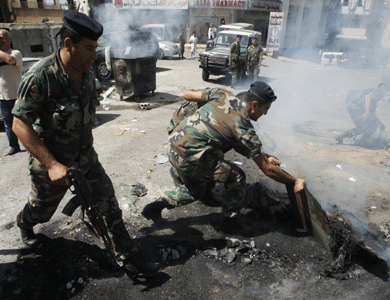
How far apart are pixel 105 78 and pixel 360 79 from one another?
34.3 ft

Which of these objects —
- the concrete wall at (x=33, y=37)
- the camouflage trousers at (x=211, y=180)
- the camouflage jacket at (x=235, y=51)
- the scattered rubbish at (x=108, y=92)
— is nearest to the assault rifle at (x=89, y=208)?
the camouflage trousers at (x=211, y=180)

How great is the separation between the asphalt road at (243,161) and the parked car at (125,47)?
1.14 m

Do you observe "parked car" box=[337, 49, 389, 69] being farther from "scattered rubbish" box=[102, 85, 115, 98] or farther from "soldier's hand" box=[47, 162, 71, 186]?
"soldier's hand" box=[47, 162, 71, 186]

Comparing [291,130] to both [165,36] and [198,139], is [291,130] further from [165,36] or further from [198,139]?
[165,36]

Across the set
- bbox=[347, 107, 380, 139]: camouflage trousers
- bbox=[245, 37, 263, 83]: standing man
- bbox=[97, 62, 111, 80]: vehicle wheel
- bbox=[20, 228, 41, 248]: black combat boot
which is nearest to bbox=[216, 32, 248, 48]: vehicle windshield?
bbox=[245, 37, 263, 83]: standing man

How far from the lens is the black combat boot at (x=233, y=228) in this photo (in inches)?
106

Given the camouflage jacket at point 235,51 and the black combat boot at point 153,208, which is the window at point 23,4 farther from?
the black combat boot at point 153,208

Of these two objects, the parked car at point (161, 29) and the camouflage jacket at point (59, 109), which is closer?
the camouflage jacket at point (59, 109)

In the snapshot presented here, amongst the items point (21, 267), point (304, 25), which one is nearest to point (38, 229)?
point (21, 267)

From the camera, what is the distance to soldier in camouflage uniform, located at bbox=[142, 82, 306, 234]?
7.35 feet

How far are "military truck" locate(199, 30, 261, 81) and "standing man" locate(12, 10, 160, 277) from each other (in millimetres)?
8509

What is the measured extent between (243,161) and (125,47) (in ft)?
16.7

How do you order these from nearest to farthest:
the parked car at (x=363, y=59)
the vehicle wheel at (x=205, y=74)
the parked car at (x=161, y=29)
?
the vehicle wheel at (x=205, y=74) → the parked car at (x=363, y=59) → the parked car at (x=161, y=29)

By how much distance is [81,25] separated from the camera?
163 centimetres
